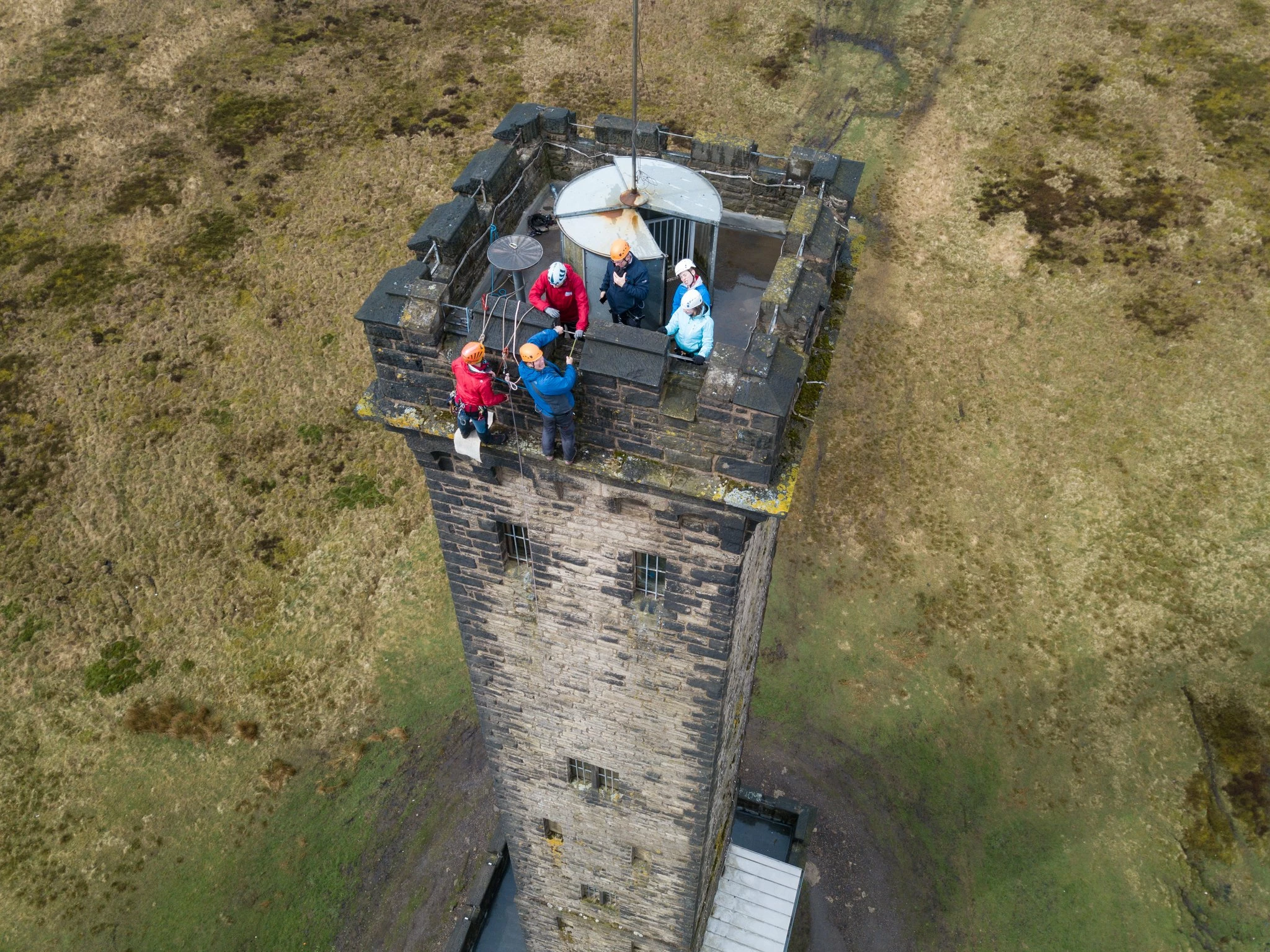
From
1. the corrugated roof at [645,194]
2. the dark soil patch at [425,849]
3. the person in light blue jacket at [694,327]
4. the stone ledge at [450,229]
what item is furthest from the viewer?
the dark soil patch at [425,849]

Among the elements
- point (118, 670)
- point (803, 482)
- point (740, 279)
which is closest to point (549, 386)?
point (740, 279)

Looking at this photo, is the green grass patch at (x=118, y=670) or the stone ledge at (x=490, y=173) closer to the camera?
the stone ledge at (x=490, y=173)

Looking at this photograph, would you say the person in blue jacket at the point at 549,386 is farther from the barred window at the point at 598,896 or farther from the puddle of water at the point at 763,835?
the puddle of water at the point at 763,835

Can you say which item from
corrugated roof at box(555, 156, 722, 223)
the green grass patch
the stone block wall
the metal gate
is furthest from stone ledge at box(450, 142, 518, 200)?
the green grass patch

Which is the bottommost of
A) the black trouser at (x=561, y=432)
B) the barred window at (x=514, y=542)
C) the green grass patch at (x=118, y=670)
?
the green grass patch at (x=118, y=670)

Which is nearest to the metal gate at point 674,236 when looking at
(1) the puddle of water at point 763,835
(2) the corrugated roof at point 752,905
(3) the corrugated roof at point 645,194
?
(3) the corrugated roof at point 645,194

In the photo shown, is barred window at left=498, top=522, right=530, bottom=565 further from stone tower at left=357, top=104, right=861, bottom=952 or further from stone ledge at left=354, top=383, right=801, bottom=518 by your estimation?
stone ledge at left=354, top=383, right=801, bottom=518
